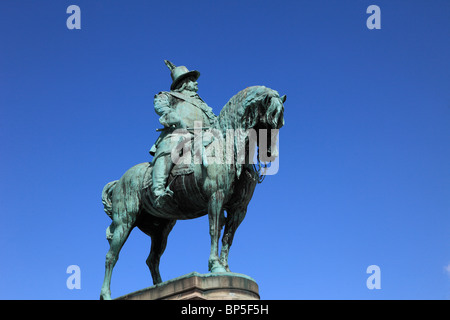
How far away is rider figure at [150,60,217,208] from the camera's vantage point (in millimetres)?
12820

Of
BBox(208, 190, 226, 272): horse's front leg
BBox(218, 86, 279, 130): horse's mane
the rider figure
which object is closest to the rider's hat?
the rider figure

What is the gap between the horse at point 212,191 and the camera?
1218cm

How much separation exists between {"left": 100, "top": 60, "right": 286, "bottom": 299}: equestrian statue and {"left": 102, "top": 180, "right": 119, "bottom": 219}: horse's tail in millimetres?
21

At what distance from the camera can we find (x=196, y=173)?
1240 centimetres

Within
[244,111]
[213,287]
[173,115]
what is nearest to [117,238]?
[173,115]

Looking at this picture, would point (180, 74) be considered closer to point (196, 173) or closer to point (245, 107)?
point (245, 107)

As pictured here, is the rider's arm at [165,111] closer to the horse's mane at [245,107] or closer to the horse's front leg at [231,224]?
the horse's mane at [245,107]

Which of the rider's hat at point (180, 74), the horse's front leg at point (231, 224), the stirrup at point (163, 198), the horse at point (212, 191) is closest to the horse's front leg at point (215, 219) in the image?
the horse at point (212, 191)

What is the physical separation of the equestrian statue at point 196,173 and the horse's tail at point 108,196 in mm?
21
